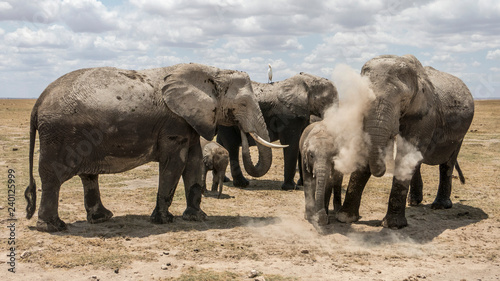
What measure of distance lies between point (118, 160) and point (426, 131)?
539 cm

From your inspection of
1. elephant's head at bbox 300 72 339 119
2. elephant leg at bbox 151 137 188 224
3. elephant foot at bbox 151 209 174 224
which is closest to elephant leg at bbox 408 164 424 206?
elephant's head at bbox 300 72 339 119

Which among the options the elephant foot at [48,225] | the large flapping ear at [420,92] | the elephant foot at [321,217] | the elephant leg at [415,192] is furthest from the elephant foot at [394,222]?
the elephant foot at [48,225]

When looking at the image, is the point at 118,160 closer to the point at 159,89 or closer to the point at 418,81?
the point at 159,89

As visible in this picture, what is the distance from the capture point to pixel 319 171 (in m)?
8.93

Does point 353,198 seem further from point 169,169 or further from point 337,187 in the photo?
point 169,169

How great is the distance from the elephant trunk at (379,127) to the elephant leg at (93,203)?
16.2ft

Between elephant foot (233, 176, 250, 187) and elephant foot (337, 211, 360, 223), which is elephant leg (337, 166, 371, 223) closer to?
elephant foot (337, 211, 360, 223)

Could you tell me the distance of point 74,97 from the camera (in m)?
8.70

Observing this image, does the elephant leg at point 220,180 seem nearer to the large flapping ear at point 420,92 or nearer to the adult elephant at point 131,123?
the adult elephant at point 131,123

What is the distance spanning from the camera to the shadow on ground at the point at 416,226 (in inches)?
354

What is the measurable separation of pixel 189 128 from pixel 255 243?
240 cm

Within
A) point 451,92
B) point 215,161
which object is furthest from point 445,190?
point 215,161

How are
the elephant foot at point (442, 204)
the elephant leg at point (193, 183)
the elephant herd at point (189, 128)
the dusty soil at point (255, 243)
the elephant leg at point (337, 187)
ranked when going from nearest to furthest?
the dusty soil at point (255, 243), the elephant herd at point (189, 128), the elephant leg at point (337, 187), the elephant leg at point (193, 183), the elephant foot at point (442, 204)

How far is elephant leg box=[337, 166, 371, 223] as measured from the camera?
975cm
